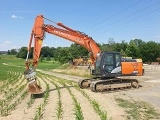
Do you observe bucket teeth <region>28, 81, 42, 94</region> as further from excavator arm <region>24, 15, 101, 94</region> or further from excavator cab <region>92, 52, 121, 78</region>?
excavator cab <region>92, 52, 121, 78</region>

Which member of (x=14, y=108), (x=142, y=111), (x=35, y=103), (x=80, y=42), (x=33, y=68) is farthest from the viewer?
(x=80, y=42)

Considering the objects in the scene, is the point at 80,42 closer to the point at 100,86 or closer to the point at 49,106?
the point at 100,86

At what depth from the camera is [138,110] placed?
13930 millimetres

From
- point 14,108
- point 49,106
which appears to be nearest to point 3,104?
point 14,108

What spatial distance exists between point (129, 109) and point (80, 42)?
343 inches

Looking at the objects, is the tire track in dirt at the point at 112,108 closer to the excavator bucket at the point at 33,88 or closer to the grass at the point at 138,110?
the grass at the point at 138,110

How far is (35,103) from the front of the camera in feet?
51.9

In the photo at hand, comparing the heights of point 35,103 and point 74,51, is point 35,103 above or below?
below

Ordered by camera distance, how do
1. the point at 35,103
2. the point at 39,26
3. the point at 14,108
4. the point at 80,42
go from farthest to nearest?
the point at 80,42 < the point at 39,26 < the point at 35,103 < the point at 14,108

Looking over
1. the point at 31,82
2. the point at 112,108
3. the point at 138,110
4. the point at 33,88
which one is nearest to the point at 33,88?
the point at 33,88

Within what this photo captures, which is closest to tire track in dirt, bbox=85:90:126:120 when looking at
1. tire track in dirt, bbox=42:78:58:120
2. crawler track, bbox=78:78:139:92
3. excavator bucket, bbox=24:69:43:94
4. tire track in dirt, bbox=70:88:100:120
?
tire track in dirt, bbox=70:88:100:120

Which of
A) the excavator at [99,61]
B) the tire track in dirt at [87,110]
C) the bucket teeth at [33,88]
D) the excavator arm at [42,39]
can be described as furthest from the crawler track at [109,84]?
the bucket teeth at [33,88]

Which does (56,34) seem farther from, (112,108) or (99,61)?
(112,108)

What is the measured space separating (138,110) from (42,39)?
342 inches
